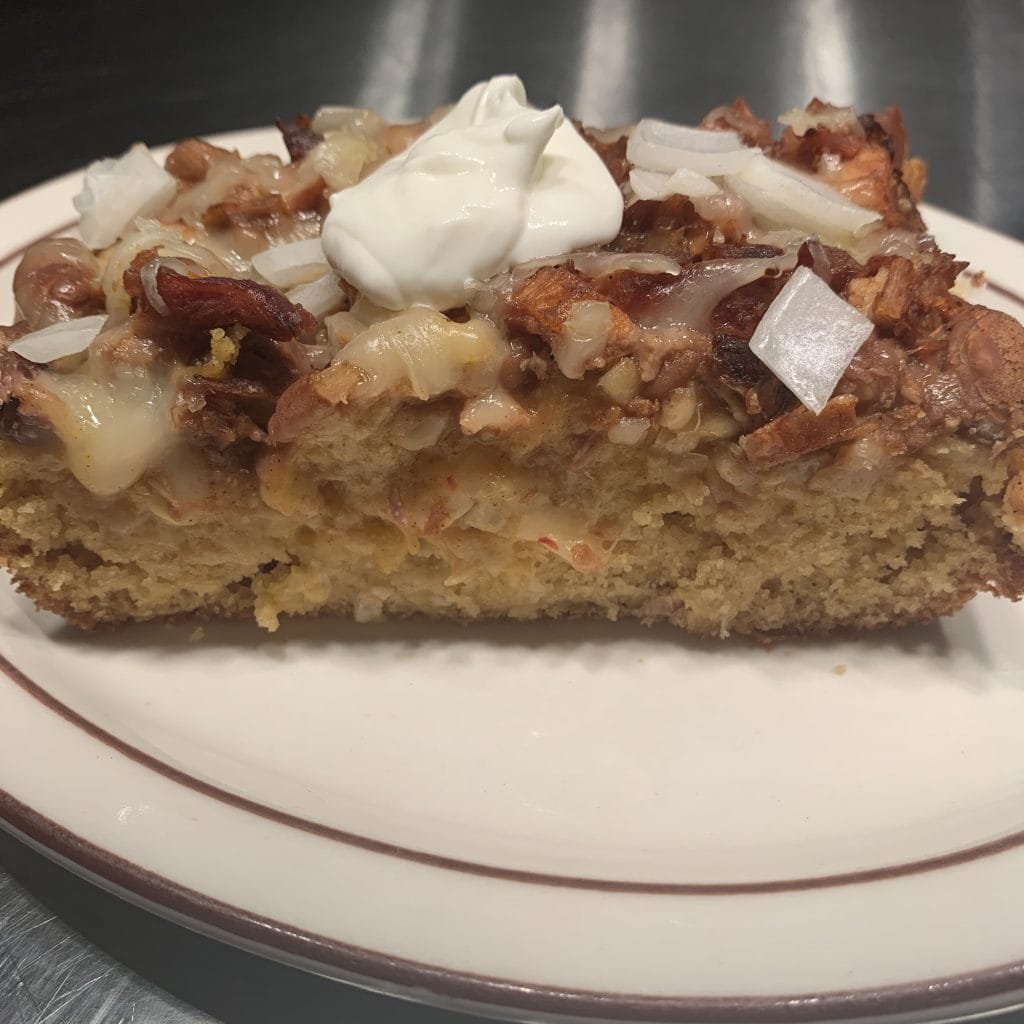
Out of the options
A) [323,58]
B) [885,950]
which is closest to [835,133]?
[885,950]

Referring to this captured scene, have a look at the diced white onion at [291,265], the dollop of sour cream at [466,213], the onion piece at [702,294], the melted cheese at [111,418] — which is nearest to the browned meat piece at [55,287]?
the melted cheese at [111,418]

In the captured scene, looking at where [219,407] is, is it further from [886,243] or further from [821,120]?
[821,120]

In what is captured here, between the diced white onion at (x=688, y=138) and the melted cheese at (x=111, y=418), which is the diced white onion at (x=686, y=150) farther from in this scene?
the melted cheese at (x=111, y=418)

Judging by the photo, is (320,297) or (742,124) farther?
(742,124)

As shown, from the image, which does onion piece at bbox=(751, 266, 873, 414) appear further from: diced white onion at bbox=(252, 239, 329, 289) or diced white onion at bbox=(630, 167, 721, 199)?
diced white onion at bbox=(252, 239, 329, 289)

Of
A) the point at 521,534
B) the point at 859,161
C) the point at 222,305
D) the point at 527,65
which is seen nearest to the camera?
the point at 222,305

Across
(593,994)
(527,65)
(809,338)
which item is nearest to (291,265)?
(809,338)

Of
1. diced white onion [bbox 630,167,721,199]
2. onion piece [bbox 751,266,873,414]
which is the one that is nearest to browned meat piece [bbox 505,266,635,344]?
onion piece [bbox 751,266,873,414]

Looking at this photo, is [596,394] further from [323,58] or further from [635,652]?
[323,58]

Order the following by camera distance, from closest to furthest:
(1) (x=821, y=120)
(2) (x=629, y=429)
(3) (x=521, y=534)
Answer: (2) (x=629, y=429), (3) (x=521, y=534), (1) (x=821, y=120)
